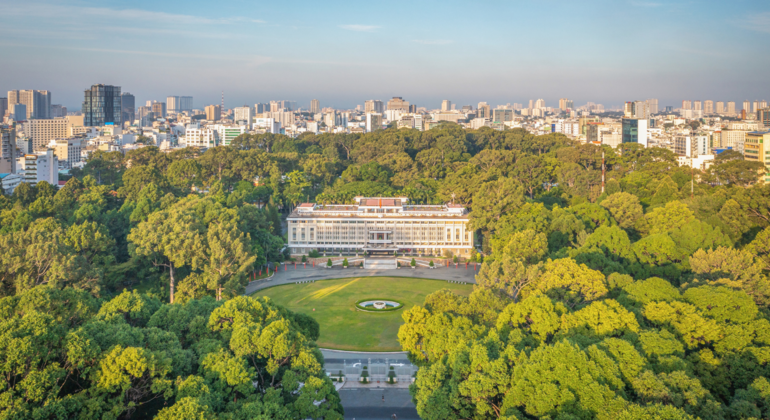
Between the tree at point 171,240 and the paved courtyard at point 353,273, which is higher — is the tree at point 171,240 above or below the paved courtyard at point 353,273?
above

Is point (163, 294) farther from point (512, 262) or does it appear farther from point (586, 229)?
point (586, 229)

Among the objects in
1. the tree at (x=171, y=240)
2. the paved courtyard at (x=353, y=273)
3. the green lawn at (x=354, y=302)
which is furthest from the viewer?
the paved courtyard at (x=353, y=273)

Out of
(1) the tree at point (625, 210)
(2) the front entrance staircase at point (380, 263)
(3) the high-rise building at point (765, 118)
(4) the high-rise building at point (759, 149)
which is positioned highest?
(3) the high-rise building at point (765, 118)

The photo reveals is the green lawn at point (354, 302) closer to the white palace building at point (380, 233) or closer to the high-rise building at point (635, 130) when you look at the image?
the white palace building at point (380, 233)

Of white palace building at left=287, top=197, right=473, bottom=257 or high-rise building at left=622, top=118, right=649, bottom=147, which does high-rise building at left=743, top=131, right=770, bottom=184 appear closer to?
white palace building at left=287, top=197, right=473, bottom=257

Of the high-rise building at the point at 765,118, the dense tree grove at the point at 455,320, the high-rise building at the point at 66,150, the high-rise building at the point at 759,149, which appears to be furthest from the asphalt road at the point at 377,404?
the high-rise building at the point at 765,118

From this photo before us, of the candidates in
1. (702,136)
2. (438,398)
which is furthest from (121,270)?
(702,136)

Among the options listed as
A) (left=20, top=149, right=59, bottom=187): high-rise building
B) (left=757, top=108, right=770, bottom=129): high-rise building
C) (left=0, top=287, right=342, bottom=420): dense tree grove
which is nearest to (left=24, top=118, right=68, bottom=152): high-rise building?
(left=20, top=149, right=59, bottom=187): high-rise building
